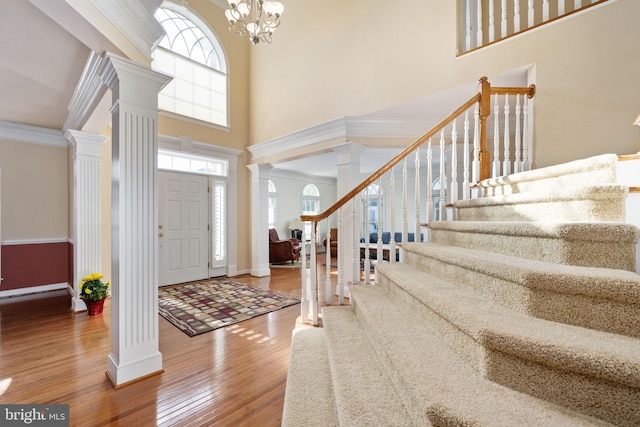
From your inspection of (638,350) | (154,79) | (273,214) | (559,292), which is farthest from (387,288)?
(273,214)

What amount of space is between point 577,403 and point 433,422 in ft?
1.42

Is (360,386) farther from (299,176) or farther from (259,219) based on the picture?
(299,176)

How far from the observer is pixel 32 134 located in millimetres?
3994

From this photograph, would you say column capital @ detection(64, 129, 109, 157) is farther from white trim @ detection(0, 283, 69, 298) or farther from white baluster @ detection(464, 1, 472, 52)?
white baluster @ detection(464, 1, 472, 52)

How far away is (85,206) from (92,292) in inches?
44.3

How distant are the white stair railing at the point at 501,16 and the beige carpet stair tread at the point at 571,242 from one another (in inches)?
91.0

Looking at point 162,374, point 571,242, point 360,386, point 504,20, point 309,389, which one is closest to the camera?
point 571,242

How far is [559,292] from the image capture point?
3.31 feet

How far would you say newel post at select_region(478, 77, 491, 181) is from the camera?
97.0 inches

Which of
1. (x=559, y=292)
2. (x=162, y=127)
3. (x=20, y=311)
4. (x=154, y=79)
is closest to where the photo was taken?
(x=559, y=292)

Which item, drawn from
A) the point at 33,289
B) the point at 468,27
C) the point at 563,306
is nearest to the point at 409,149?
the point at 468,27

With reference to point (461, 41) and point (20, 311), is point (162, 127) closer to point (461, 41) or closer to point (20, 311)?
point (20, 311)

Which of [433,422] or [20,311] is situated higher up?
[433,422]

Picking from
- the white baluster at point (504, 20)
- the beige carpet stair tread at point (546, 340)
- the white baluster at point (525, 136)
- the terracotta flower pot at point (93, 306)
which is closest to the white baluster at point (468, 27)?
the white baluster at point (504, 20)
